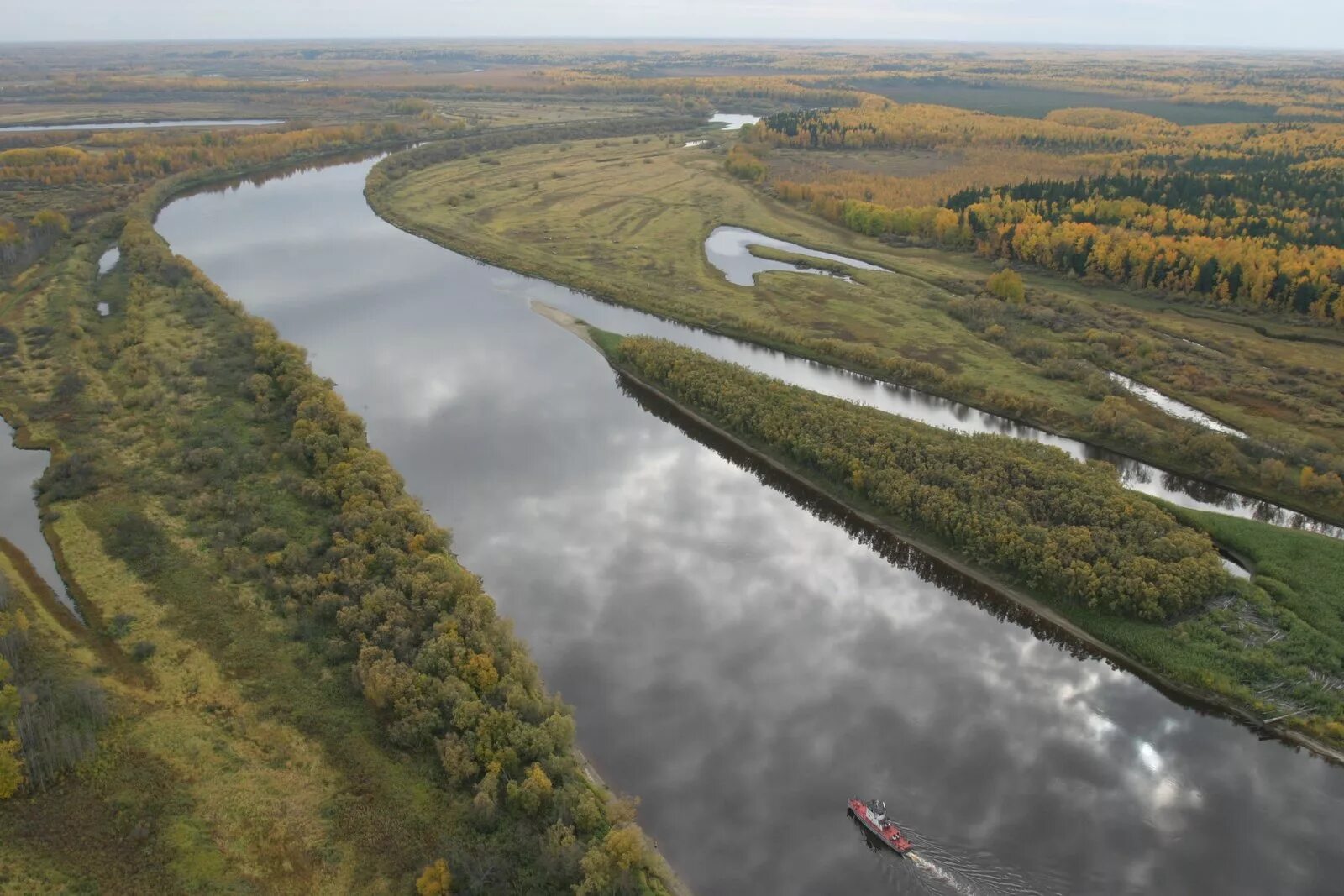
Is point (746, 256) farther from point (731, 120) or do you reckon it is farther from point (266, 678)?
point (731, 120)

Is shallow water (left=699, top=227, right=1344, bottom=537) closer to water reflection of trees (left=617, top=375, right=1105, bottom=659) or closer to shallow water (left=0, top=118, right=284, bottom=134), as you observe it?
water reflection of trees (left=617, top=375, right=1105, bottom=659)

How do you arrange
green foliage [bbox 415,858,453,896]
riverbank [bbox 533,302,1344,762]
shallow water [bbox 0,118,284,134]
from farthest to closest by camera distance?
shallow water [bbox 0,118,284,134] → riverbank [bbox 533,302,1344,762] → green foliage [bbox 415,858,453,896]

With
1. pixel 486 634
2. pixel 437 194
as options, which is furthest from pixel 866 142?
pixel 486 634

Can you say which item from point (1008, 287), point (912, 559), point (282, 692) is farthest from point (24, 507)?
point (1008, 287)

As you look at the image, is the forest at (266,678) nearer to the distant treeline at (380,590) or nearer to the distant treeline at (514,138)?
the distant treeline at (380,590)

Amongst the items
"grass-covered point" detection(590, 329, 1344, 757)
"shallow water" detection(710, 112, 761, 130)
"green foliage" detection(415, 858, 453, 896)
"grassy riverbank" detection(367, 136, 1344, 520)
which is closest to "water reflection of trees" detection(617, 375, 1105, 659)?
"grass-covered point" detection(590, 329, 1344, 757)

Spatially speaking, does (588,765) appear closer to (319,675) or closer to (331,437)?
(319,675)

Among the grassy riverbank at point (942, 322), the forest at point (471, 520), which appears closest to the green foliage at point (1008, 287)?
the forest at point (471, 520)
